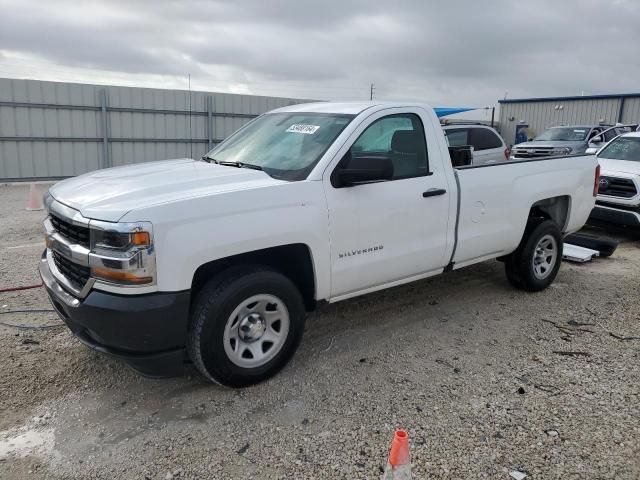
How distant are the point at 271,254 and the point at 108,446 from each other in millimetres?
1543

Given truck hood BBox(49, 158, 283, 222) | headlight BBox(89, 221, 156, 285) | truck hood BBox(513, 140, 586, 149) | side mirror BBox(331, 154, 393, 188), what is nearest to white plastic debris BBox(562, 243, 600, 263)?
side mirror BBox(331, 154, 393, 188)

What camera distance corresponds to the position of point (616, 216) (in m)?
8.49

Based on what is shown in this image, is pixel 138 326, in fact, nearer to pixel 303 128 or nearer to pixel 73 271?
pixel 73 271

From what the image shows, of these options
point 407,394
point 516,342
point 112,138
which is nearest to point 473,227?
point 516,342

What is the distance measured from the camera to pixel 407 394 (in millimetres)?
3613

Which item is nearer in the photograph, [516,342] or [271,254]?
[271,254]

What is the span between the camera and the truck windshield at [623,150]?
959cm

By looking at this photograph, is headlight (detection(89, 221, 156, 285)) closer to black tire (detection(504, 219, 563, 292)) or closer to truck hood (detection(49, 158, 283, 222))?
truck hood (detection(49, 158, 283, 222))

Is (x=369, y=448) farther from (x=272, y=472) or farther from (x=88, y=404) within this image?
(x=88, y=404)

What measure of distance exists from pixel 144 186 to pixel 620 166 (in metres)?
8.45

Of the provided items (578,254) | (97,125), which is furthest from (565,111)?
(578,254)

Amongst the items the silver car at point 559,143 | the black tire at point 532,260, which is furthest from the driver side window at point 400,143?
the silver car at point 559,143

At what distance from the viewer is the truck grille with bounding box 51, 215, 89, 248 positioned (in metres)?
3.20

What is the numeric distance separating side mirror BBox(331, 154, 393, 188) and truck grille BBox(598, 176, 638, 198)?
654 centimetres
